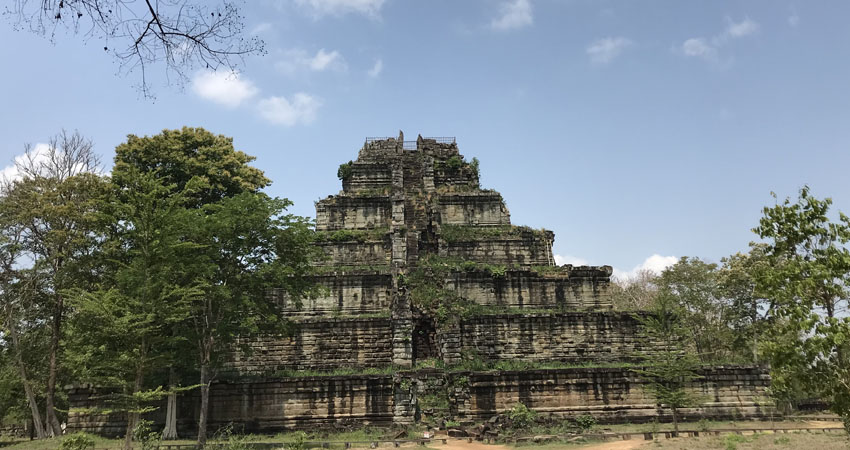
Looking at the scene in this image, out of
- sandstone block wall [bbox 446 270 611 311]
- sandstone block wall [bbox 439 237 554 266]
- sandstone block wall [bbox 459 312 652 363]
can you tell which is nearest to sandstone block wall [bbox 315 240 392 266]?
sandstone block wall [bbox 439 237 554 266]

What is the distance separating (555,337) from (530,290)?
11.1 ft

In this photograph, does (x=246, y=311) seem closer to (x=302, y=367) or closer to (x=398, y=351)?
(x=302, y=367)

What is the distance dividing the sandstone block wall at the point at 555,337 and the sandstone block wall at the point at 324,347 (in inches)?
149

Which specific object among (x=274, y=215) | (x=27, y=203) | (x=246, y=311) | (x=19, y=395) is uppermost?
(x=27, y=203)

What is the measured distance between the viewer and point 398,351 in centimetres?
2164

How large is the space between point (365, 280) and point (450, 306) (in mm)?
5014

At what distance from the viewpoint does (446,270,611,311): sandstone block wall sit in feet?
85.1

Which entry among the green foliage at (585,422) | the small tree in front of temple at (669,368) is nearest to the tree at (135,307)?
the green foliage at (585,422)

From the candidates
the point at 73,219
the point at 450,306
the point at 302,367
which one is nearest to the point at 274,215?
the point at 302,367

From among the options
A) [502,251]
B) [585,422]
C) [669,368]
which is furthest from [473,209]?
[669,368]

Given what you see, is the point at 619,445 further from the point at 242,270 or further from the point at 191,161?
the point at 191,161

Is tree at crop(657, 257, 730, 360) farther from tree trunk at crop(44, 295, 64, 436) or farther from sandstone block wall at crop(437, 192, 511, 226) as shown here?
tree trunk at crop(44, 295, 64, 436)

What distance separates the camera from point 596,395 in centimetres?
2020

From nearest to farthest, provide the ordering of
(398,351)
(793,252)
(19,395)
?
(793,252) < (398,351) < (19,395)
